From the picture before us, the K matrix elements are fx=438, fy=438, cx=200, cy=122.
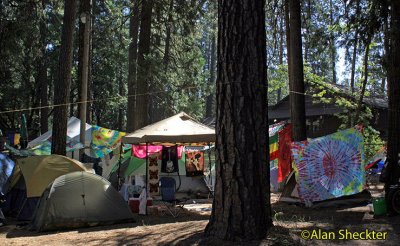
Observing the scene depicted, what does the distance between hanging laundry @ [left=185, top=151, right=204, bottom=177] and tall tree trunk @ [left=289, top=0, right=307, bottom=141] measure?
3.30 metres

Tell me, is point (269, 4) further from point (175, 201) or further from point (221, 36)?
point (221, 36)

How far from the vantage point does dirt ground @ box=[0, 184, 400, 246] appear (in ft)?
17.7

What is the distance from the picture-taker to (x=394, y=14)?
9.48m

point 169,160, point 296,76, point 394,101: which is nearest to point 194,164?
point 169,160

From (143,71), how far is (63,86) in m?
5.69

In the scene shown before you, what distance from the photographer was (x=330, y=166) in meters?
9.91

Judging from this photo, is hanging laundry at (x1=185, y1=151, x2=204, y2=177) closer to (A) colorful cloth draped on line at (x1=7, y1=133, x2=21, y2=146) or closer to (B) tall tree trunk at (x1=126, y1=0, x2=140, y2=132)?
(B) tall tree trunk at (x1=126, y1=0, x2=140, y2=132)

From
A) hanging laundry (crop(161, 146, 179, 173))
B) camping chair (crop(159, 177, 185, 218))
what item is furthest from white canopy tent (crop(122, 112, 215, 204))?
hanging laundry (crop(161, 146, 179, 173))

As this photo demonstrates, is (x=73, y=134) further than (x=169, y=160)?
Yes

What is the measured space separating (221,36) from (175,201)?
280 inches

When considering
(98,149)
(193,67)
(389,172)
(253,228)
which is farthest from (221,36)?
(193,67)

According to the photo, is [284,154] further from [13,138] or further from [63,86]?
[13,138]

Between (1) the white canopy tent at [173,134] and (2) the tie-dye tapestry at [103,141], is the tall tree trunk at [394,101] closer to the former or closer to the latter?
(1) the white canopy tent at [173,134]

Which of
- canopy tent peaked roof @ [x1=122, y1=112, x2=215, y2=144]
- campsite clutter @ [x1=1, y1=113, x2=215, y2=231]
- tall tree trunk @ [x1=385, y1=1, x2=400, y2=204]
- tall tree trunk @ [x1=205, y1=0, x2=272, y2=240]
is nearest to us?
tall tree trunk @ [x1=205, y1=0, x2=272, y2=240]
